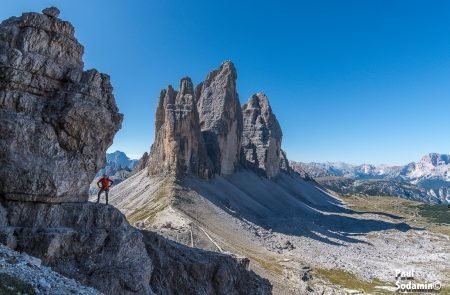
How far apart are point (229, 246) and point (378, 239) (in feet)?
228

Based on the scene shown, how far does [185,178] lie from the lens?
367 ft

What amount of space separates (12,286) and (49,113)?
50.6 feet

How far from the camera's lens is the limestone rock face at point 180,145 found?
373ft

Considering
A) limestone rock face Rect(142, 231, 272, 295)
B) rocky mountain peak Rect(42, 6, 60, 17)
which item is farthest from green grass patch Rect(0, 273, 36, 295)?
rocky mountain peak Rect(42, 6, 60, 17)

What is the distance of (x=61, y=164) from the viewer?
89.4ft

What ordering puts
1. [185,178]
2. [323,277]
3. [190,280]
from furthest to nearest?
[185,178] < [323,277] < [190,280]

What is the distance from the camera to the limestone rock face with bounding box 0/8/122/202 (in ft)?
82.7

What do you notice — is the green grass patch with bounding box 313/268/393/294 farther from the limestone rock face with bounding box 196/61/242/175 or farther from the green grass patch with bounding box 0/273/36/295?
the limestone rock face with bounding box 196/61/242/175

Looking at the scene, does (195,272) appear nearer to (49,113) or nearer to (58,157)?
(58,157)

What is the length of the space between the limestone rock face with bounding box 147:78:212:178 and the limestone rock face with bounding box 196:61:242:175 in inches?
637

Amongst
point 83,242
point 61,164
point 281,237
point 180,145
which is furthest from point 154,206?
point 83,242

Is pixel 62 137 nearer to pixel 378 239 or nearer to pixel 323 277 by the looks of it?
pixel 323 277

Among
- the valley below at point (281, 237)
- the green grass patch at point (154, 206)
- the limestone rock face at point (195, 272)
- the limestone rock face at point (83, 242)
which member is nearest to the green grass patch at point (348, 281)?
the valley below at point (281, 237)

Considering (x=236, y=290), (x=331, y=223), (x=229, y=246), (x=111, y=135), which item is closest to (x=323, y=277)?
(x=229, y=246)
